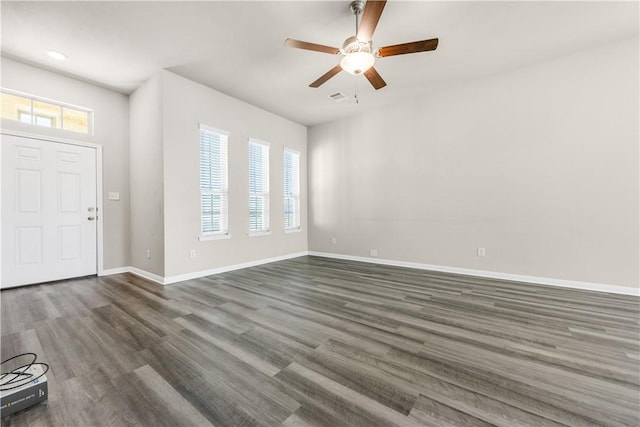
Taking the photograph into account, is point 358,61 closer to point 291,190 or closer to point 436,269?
point 436,269

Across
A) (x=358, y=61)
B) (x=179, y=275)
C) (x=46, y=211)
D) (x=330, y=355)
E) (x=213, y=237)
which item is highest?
(x=358, y=61)

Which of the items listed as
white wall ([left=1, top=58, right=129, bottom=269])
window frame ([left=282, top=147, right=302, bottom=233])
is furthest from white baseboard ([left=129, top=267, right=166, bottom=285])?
window frame ([left=282, top=147, right=302, bottom=233])

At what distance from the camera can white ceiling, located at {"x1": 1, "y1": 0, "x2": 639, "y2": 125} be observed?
259 centimetres

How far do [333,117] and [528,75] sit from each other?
3350 millimetres

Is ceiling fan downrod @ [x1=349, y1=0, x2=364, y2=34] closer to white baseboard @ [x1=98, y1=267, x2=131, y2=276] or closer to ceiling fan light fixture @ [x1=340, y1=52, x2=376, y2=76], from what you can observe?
ceiling fan light fixture @ [x1=340, y1=52, x2=376, y2=76]

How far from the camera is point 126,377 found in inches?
63.6

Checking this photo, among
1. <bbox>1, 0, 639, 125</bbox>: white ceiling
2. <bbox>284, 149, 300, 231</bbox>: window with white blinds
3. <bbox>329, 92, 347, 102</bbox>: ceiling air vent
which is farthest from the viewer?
<bbox>284, 149, 300, 231</bbox>: window with white blinds

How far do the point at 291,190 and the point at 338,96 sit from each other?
239cm

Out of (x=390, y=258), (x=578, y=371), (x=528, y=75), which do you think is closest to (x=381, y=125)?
(x=528, y=75)

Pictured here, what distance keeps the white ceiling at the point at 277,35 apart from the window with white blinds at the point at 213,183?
875 millimetres

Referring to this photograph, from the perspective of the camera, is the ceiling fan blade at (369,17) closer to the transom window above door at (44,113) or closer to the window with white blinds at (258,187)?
the window with white blinds at (258,187)

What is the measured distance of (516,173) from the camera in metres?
3.82

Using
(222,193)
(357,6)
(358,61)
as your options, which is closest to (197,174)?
(222,193)

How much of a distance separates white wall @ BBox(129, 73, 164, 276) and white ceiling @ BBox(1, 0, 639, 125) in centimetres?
34
